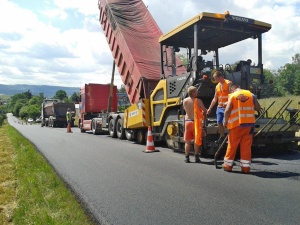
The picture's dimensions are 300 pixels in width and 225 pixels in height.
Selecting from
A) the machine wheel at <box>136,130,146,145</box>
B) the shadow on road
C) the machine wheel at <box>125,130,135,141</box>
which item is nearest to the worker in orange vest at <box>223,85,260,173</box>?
the shadow on road

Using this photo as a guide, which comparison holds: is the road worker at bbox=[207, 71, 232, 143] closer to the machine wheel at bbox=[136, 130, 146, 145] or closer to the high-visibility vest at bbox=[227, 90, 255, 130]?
the high-visibility vest at bbox=[227, 90, 255, 130]

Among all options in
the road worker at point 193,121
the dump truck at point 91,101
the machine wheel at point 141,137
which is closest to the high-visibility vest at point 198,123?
the road worker at point 193,121

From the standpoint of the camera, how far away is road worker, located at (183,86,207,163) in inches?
249

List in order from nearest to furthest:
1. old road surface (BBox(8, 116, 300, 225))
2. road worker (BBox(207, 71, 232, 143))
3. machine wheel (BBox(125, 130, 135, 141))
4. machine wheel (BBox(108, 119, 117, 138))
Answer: old road surface (BBox(8, 116, 300, 225)) → road worker (BBox(207, 71, 232, 143)) → machine wheel (BBox(125, 130, 135, 141)) → machine wheel (BBox(108, 119, 117, 138))

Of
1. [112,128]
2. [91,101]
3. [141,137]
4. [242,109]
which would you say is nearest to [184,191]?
[242,109]

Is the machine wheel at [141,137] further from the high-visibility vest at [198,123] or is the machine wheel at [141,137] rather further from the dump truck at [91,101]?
the dump truck at [91,101]

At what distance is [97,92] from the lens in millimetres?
17031

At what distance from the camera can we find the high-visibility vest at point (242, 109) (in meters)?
5.18

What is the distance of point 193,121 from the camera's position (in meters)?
6.50

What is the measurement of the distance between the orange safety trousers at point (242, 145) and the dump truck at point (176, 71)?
114cm

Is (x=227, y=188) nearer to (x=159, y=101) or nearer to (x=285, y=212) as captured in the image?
(x=285, y=212)

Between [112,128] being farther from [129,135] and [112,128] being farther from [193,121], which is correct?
[193,121]

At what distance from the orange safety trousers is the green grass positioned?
8.48 feet

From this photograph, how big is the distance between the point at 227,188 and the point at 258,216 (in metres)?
1.07
